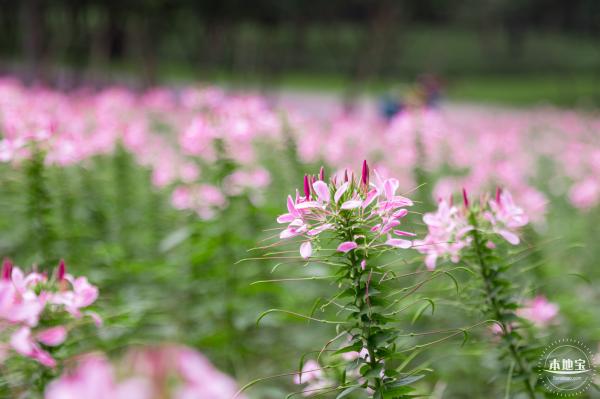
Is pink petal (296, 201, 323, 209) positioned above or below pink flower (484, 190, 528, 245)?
below

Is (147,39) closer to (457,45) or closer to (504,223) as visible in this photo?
(504,223)

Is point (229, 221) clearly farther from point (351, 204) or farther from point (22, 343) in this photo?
point (22, 343)

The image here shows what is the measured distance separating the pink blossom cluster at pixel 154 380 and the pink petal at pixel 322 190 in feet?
2.00

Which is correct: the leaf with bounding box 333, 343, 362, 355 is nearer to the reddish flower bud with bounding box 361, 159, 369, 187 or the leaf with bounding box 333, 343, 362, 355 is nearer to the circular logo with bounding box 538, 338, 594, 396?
the reddish flower bud with bounding box 361, 159, 369, 187

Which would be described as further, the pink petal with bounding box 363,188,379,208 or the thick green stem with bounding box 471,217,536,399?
the thick green stem with bounding box 471,217,536,399

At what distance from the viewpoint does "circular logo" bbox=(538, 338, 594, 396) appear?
169 centimetres

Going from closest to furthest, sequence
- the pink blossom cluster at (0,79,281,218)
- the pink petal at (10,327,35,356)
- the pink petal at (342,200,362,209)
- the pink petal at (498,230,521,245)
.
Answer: the pink petal at (10,327,35,356)
the pink petal at (342,200,362,209)
the pink petal at (498,230,521,245)
the pink blossom cluster at (0,79,281,218)

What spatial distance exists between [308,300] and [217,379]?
2949mm

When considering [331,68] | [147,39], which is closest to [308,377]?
[147,39]

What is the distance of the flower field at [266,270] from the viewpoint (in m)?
1.30

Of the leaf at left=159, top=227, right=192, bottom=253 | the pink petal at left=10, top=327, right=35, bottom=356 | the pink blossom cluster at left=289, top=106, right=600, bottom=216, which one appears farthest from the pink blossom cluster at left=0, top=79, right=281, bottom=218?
the pink petal at left=10, top=327, right=35, bottom=356

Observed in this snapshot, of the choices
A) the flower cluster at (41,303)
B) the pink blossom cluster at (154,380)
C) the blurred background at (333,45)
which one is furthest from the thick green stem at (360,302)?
the blurred background at (333,45)

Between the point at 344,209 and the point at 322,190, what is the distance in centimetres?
7

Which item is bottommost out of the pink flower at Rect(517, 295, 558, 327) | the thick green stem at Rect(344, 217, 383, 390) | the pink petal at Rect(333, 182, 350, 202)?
the thick green stem at Rect(344, 217, 383, 390)
